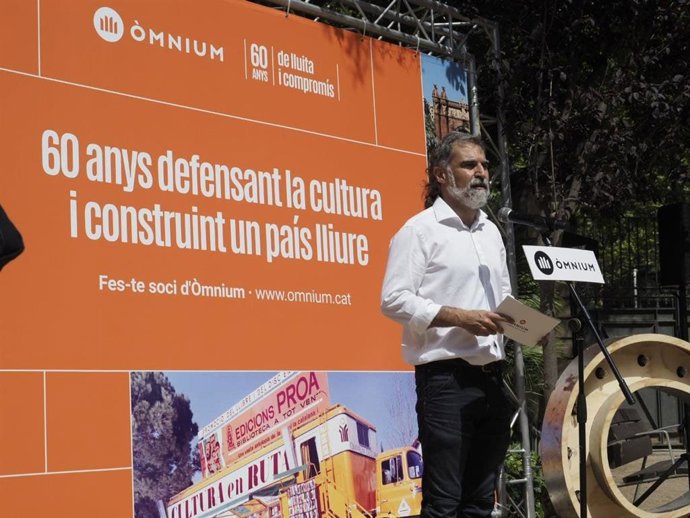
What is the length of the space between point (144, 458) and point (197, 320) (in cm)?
72

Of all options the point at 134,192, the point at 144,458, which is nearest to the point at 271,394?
the point at 144,458

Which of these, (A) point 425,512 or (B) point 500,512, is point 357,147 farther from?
(A) point 425,512

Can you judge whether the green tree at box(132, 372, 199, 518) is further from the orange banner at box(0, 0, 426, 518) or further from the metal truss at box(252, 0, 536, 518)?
the metal truss at box(252, 0, 536, 518)

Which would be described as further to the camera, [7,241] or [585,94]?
[585,94]

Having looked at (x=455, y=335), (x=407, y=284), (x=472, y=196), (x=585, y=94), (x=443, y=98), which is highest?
(x=585, y=94)

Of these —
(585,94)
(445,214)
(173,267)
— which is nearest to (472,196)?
(445,214)

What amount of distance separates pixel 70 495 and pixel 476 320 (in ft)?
7.34

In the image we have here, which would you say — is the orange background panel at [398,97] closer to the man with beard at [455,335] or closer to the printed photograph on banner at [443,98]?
the printed photograph on banner at [443,98]

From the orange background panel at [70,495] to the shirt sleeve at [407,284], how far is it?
1909mm

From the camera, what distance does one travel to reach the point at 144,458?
4.56m

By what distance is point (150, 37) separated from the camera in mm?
4891

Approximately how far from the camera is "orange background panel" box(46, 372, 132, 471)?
4266 mm

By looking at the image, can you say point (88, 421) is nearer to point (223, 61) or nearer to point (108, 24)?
point (108, 24)

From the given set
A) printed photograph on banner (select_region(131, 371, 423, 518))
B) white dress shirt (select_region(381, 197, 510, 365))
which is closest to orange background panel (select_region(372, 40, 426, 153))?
printed photograph on banner (select_region(131, 371, 423, 518))
